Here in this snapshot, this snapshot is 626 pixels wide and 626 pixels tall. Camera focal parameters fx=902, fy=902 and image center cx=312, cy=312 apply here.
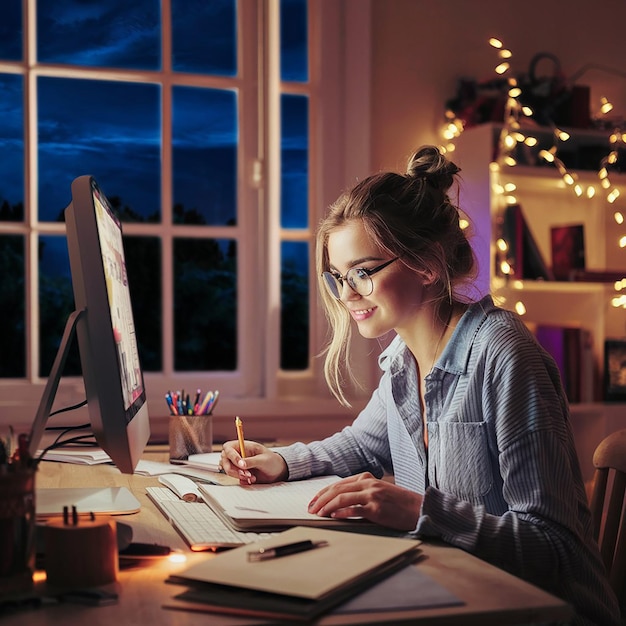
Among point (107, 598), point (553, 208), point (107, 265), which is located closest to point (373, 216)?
point (107, 265)

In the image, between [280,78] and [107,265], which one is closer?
[107,265]

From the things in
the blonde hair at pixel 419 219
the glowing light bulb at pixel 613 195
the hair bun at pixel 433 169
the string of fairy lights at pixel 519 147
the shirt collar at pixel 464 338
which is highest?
the string of fairy lights at pixel 519 147

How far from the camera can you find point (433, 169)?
165cm

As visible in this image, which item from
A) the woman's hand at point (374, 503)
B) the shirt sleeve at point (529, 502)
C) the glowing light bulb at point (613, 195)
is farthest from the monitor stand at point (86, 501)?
the glowing light bulb at point (613, 195)

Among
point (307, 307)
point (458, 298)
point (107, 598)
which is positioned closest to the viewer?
point (107, 598)

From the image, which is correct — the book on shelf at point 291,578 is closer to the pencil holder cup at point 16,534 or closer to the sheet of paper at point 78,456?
the pencil holder cup at point 16,534

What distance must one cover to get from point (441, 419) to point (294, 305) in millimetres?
1820

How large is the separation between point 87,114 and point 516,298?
1.62m

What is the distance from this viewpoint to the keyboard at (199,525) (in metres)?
1.14

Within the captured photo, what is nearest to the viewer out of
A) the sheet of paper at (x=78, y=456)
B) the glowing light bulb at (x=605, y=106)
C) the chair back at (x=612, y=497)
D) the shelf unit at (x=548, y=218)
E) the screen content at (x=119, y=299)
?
the screen content at (x=119, y=299)

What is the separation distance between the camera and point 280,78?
3.14 m

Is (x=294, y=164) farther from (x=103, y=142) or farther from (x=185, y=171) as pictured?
(x=103, y=142)

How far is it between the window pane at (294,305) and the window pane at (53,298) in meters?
0.73

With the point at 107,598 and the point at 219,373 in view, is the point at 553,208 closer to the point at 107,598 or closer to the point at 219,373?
the point at 219,373
